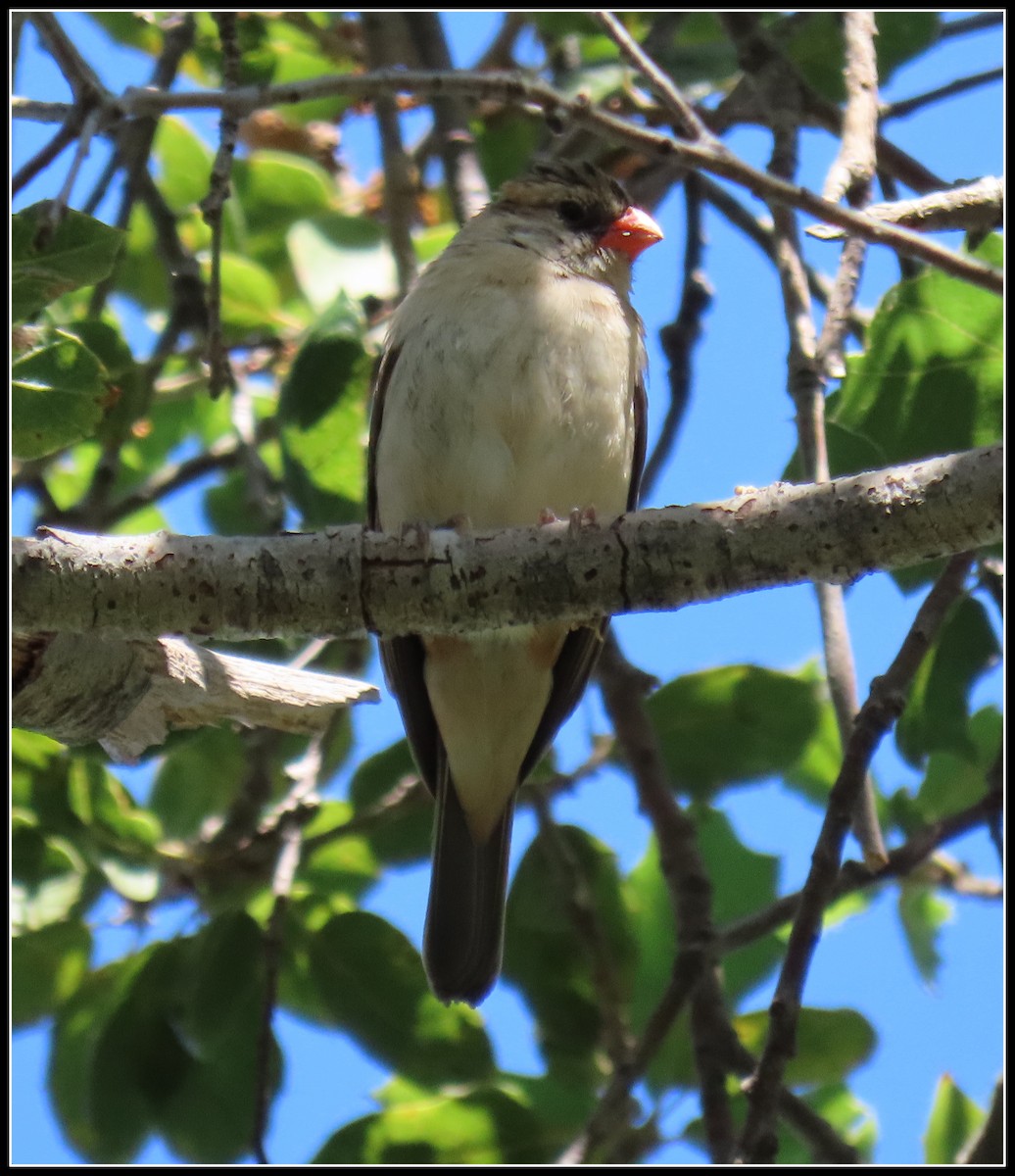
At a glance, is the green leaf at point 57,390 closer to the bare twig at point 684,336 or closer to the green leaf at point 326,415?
the green leaf at point 326,415

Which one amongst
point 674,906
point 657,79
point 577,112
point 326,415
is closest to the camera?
point 577,112

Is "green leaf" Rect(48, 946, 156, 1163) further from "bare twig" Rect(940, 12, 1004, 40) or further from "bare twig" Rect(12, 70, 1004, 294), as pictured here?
"bare twig" Rect(940, 12, 1004, 40)

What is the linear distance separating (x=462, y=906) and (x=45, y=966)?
130cm

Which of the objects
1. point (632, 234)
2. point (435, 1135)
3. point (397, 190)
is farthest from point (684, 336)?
point (435, 1135)

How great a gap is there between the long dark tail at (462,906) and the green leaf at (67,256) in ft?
6.96

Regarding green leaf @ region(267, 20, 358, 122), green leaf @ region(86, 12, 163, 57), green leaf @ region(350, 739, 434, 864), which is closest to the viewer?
green leaf @ region(350, 739, 434, 864)

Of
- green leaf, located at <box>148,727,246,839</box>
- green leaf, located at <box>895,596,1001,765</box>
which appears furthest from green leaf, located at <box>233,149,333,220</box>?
green leaf, located at <box>895,596,1001,765</box>

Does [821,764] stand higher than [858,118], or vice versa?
[858,118]

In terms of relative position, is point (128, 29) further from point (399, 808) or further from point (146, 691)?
point (146, 691)

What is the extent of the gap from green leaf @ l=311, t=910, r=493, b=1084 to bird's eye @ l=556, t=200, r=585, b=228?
251 cm

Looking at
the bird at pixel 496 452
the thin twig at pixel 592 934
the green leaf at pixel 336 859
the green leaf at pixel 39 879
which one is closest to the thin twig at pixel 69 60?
the bird at pixel 496 452

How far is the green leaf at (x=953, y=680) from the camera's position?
13.1 feet

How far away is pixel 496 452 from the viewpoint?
4.33 metres

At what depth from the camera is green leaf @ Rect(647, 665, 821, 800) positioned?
15.0ft
